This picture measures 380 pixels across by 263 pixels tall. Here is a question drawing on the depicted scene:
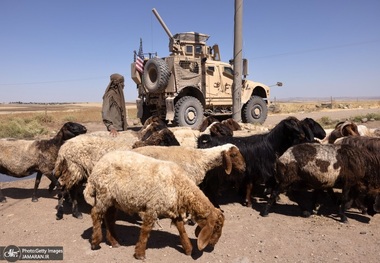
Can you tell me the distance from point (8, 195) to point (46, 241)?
3138 millimetres

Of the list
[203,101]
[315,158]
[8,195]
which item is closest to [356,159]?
[315,158]

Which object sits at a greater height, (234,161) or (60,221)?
(234,161)

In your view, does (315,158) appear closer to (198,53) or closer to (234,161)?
(234,161)

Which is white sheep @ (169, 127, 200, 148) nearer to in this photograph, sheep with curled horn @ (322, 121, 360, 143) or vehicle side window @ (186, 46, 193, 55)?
sheep with curled horn @ (322, 121, 360, 143)

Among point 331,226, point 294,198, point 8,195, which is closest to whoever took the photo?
point 331,226

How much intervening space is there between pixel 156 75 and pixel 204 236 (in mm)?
10897

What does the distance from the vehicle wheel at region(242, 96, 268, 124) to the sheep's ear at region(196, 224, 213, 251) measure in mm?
11959

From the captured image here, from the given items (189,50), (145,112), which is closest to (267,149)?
(189,50)

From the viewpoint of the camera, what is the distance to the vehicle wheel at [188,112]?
13242mm

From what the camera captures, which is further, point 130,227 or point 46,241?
point 130,227

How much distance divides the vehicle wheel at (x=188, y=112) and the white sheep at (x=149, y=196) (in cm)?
927

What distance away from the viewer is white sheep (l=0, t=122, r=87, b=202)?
6051 mm

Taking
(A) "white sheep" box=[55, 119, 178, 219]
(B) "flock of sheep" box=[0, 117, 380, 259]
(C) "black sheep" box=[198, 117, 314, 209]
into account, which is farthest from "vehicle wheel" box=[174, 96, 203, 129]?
(A) "white sheep" box=[55, 119, 178, 219]

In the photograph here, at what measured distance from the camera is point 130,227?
485 centimetres
